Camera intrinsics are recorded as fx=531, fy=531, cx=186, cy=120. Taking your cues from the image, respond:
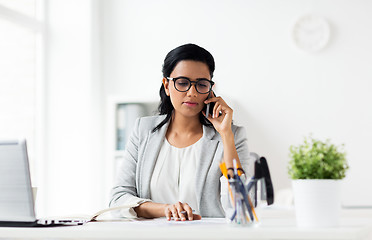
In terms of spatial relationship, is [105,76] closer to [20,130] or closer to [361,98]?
[20,130]

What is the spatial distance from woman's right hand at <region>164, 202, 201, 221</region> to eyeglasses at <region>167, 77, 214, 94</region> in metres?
0.50

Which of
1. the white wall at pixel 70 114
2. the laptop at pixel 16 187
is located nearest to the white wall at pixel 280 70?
the white wall at pixel 70 114

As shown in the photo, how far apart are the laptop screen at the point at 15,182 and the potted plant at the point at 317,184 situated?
0.70 metres

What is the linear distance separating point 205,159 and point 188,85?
0.29m

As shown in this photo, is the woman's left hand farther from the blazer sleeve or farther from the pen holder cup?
the pen holder cup

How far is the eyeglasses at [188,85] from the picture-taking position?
2002 millimetres

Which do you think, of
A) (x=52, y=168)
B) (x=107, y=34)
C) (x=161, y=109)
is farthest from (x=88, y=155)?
(x=161, y=109)

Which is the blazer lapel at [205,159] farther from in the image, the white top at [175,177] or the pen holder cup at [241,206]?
the pen holder cup at [241,206]

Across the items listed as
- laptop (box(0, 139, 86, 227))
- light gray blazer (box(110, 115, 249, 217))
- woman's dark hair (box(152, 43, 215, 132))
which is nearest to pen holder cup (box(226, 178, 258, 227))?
laptop (box(0, 139, 86, 227))

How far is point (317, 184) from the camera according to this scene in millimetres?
1236

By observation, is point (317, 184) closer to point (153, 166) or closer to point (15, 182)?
point (15, 182)

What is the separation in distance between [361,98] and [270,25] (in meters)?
0.90

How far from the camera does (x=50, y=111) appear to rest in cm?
422

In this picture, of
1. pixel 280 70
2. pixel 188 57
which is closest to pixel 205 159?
pixel 188 57
